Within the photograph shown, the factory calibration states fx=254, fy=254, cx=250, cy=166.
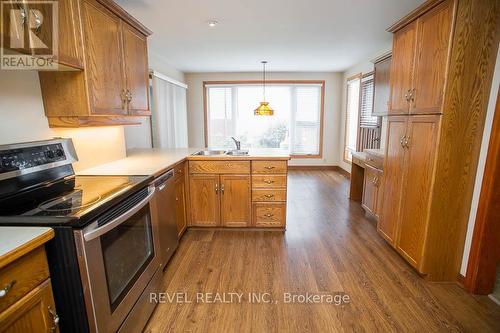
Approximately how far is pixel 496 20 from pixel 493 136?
2.58 feet

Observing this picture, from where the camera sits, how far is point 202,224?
300 cm

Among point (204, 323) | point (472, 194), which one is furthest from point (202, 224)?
point (472, 194)

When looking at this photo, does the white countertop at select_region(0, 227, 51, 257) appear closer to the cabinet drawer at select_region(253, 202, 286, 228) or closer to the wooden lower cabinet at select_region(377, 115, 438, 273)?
the cabinet drawer at select_region(253, 202, 286, 228)

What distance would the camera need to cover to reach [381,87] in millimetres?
3754

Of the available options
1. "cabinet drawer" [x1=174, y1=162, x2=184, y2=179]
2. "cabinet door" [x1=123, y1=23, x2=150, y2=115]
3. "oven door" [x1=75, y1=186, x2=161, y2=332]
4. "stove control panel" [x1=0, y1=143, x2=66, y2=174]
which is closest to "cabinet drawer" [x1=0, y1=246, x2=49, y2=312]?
"oven door" [x1=75, y1=186, x2=161, y2=332]

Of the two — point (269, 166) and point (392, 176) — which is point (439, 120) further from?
point (269, 166)

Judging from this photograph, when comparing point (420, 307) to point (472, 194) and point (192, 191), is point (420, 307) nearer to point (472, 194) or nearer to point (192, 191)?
point (472, 194)

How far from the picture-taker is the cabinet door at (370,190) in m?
3.06

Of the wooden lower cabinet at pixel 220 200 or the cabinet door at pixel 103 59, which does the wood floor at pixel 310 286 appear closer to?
the wooden lower cabinet at pixel 220 200

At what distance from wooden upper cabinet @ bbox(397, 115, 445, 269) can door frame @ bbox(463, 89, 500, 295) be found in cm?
32

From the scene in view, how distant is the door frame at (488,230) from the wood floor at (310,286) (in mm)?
130

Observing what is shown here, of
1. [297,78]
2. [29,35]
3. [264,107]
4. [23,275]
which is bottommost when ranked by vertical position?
[23,275]

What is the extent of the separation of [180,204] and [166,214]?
20.1 inches

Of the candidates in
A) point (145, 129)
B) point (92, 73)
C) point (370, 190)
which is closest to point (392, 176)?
point (370, 190)
